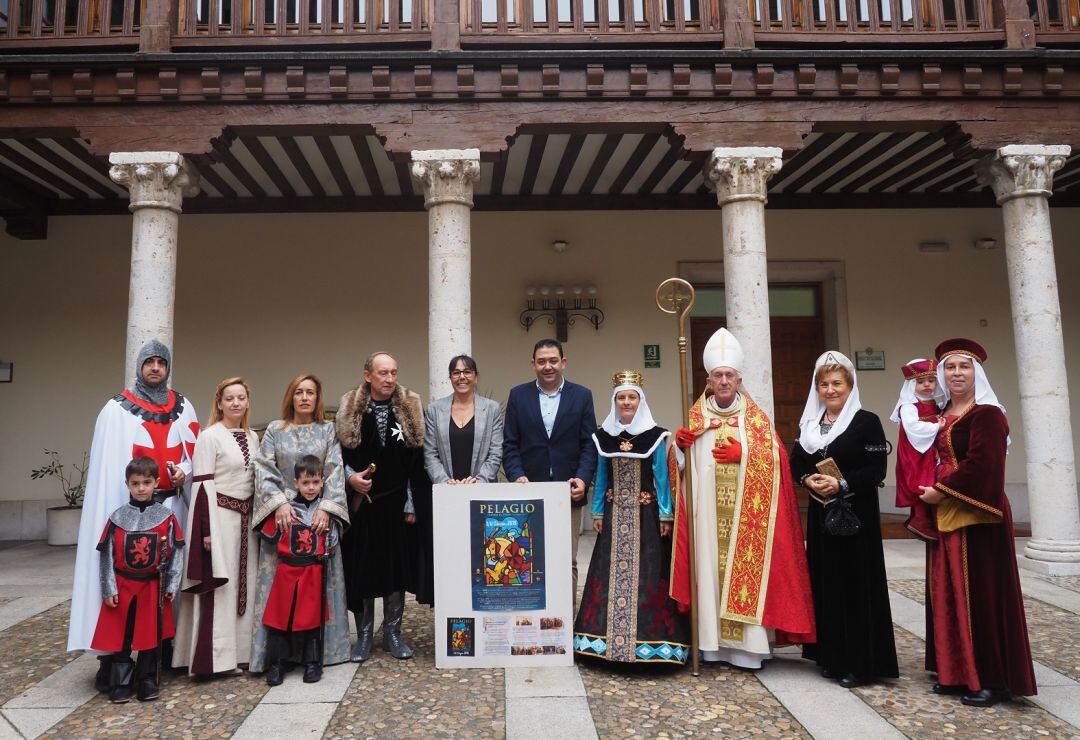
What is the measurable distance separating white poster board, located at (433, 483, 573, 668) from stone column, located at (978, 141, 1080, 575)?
5.05 meters

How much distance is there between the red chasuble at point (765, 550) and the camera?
359 centimetres

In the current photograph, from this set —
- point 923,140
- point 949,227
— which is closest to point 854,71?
point 923,140

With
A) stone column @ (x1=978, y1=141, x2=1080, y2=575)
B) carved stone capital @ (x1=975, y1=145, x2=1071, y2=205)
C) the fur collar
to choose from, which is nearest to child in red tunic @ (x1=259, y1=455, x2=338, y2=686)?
the fur collar

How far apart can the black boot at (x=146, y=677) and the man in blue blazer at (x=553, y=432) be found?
6.80 ft

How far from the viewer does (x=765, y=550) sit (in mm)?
3637

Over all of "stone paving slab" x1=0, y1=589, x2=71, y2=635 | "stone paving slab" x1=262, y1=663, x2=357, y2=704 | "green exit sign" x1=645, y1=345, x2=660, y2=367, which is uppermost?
"green exit sign" x1=645, y1=345, x2=660, y2=367

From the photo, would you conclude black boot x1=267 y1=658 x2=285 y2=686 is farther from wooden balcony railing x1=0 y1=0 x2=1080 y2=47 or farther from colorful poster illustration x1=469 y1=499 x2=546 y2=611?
wooden balcony railing x1=0 y1=0 x2=1080 y2=47

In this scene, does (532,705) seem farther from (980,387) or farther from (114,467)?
(980,387)

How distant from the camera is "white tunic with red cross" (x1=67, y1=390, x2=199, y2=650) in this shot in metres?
3.62

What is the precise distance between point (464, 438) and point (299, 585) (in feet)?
3.87

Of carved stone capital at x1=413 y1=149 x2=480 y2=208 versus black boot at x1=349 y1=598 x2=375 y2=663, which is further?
carved stone capital at x1=413 y1=149 x2=480 y2=208

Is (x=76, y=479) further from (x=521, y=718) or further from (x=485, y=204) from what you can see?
(x=521, y=718)

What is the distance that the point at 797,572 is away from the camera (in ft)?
11.9

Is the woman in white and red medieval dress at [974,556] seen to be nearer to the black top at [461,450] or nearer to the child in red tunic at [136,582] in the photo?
the black top at [461,450]
